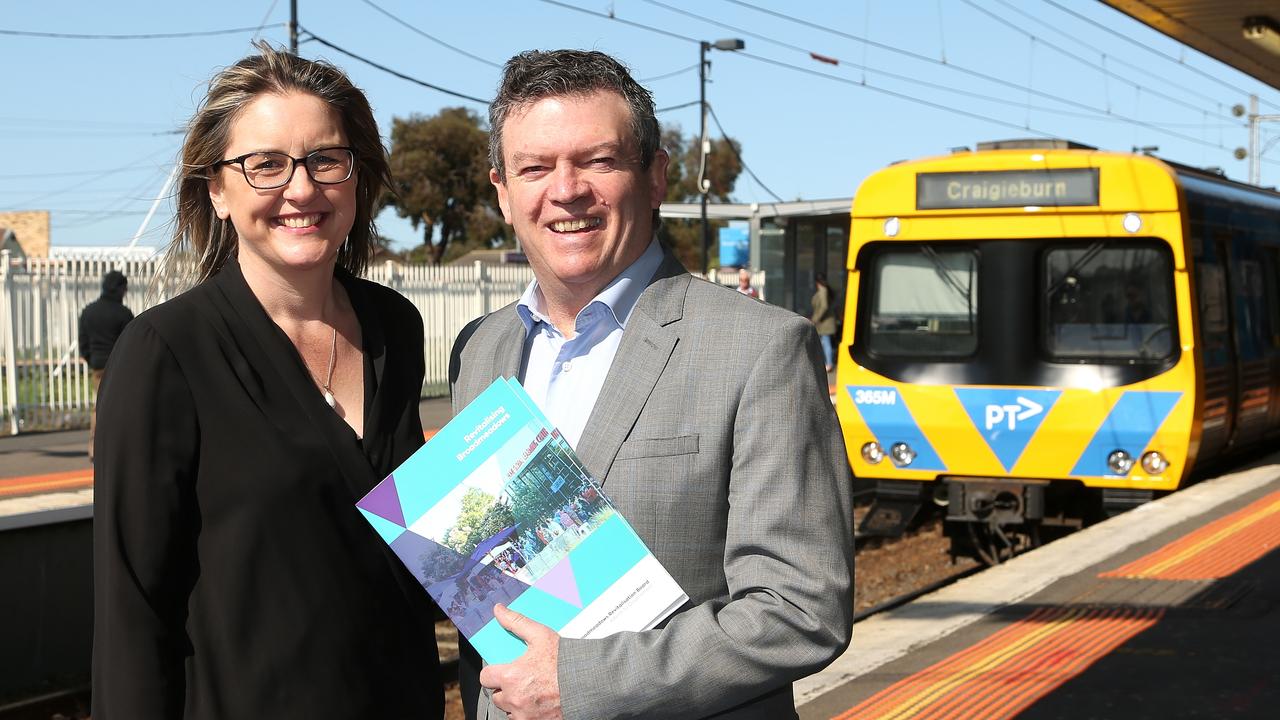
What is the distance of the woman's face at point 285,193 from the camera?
8.91ft

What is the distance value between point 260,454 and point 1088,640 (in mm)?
4975

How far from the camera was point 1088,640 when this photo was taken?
6.59m

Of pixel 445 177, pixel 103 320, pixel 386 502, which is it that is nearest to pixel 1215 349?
pixel 103 320

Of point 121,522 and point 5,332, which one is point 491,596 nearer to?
point 121,522

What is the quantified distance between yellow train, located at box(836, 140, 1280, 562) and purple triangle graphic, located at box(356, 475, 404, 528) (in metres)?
8.99

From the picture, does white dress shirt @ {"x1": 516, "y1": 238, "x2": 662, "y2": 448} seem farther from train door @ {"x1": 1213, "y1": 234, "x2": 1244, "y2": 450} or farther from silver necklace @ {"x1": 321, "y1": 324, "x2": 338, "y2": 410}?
train door @ {"x1": 1213, "y1": 234, "x2": 1244, "y2": 450}

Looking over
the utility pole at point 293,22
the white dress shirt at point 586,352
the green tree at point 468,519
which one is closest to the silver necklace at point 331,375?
the white dress shirt at point 586,352

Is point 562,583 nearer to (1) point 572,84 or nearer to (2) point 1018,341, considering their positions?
(1) point 572,84

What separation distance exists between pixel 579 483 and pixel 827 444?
1.25ft

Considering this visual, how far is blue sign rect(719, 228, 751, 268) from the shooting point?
39.2 meters

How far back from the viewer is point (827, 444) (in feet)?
7.32

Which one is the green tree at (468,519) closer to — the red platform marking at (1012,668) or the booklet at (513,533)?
the booklet at (513,533)

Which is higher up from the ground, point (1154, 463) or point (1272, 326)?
point (1272, 326)

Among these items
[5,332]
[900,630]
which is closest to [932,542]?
[900,630]
